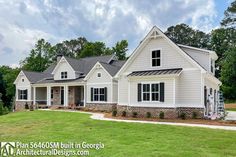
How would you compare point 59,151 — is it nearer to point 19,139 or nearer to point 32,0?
point 19,139

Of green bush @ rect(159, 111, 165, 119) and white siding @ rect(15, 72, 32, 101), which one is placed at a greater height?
white siding @ rect(15, 72, 32, 101)

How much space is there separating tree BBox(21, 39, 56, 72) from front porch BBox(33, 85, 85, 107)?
68.0 ft

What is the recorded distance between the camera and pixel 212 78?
77.1 ft

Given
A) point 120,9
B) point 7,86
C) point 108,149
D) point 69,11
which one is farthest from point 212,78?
point 7,86

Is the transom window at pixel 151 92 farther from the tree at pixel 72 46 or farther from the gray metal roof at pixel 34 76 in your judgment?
the tree at pixel 72 46

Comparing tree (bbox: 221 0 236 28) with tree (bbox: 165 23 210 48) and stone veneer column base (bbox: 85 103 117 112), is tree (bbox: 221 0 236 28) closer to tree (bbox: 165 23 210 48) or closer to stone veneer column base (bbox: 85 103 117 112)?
tree (bbox: 165 23 210 48)

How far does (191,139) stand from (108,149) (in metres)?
3.78

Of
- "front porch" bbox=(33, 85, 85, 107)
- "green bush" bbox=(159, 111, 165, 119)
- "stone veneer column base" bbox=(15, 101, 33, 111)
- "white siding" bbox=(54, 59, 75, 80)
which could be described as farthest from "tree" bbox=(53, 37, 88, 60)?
"green bush" bbox=(159, 111, 165, 119)

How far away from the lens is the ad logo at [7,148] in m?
9.16

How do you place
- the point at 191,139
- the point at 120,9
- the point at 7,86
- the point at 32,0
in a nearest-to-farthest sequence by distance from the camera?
the point at 191,139 → the point at 32,0 → the point at 120,9 → the point at 7,86

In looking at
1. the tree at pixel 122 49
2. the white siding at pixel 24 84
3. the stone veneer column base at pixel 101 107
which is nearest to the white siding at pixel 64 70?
the white siding at pixel 24 84

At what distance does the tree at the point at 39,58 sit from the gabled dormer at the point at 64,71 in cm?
2397

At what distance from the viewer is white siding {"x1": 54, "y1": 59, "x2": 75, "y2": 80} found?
115ft

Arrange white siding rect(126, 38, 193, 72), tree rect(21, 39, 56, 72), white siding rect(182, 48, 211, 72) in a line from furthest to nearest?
1. tree rect(21, 39, 56, 72)
2. white siding rect(182, 48, 211, 72)
3. white siding rect(126, 38, 193, 72)
